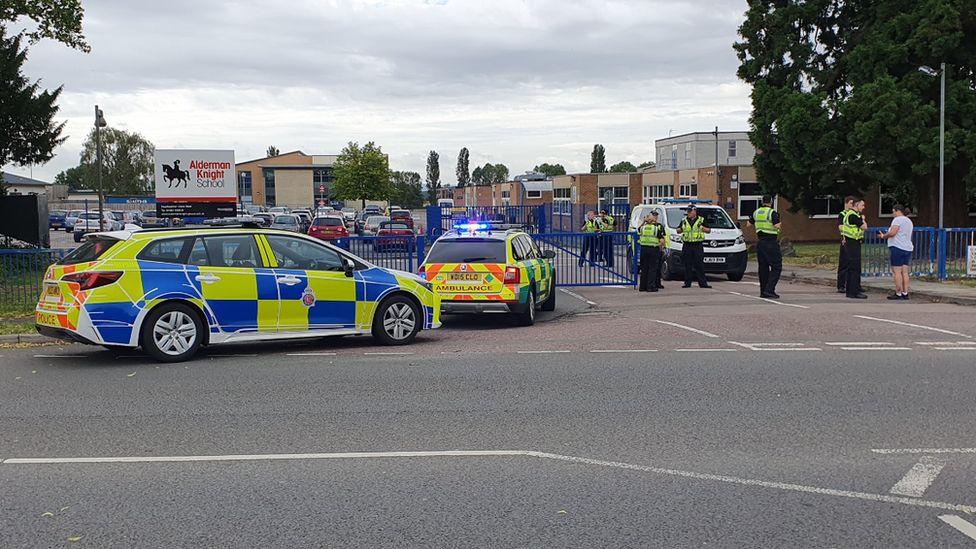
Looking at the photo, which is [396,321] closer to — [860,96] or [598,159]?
[860,96]

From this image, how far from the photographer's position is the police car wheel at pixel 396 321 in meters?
11.7

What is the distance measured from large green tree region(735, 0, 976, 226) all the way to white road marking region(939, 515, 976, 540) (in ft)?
80.5

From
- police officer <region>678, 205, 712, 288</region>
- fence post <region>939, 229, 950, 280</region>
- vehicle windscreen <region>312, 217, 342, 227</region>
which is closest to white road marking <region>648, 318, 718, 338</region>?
police officer <region>678, 205, 712, 288</region>

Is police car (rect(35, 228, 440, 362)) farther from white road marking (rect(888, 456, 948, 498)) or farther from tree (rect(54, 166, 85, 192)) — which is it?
tree (rect(54, 166, 85, 192))

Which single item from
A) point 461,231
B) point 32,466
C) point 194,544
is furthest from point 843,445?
point 461,231

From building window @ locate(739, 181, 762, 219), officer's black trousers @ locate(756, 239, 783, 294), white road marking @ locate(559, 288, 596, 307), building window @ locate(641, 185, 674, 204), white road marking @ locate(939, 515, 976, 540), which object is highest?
building window @ locate(641, 185, 674, 204)

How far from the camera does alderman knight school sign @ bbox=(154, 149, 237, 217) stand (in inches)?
920

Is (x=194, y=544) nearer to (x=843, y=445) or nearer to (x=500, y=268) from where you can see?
(x=843, y=445)

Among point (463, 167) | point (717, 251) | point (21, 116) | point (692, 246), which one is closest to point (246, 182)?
point (463, 167)

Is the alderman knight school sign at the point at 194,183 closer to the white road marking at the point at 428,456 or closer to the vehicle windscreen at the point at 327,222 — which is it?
the vehicle windscreen at the point at 327,222

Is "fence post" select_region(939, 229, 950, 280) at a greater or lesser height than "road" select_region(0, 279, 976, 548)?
greater

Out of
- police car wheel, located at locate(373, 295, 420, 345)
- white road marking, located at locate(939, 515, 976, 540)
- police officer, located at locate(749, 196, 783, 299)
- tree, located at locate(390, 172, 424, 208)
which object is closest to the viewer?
white road marking, located at locate(939, 515, 976, 540)

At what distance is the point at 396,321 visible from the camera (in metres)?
11.8

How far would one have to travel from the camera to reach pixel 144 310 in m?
10.1
